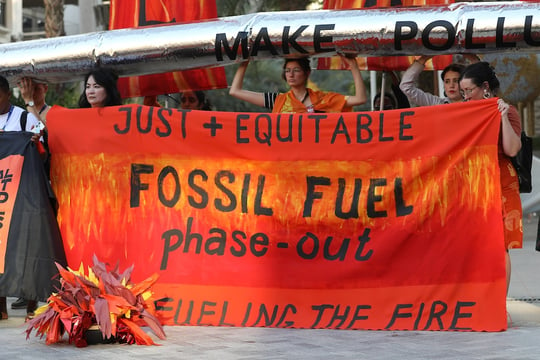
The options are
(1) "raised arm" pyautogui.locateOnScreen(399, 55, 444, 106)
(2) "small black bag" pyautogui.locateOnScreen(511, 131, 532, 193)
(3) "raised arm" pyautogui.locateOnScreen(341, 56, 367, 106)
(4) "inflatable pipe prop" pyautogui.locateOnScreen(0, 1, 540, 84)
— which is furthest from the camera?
(1) "raised arm" pyautogui.locateOnScreen(399, 55, 444, 106)

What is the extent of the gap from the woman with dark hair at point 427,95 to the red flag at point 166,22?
156 cm

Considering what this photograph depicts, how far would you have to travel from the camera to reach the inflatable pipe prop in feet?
22.3

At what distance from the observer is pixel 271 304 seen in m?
6.62

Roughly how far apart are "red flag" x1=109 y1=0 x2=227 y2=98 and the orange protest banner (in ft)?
3.71

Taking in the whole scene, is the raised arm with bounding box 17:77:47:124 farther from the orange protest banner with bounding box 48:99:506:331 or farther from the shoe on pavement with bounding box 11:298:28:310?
the shoe on pavement with bounding box 11:298:28:310

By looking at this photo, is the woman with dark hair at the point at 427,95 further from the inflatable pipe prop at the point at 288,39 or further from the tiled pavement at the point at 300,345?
the tiled pavement at the point at 300,345

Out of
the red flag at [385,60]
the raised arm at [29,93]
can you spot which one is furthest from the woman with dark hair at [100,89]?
the red flag at [385,60]

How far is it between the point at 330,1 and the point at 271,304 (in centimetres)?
281

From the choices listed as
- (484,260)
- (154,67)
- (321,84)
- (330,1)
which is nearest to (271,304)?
(484,260)

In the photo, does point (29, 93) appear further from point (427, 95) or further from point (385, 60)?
point (427, 95)

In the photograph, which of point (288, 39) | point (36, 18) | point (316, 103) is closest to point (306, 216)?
point (316, 103)

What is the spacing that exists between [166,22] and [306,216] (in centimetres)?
235

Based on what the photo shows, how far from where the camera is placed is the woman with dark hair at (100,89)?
7.23m

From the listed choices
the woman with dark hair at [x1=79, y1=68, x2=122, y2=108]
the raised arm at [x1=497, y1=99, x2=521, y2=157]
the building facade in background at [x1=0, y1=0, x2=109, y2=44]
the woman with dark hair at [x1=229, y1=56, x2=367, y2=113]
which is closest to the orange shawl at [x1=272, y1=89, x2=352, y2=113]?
the woman with dark hair at [x1=229, y1=56, x2=367, y2=113]
